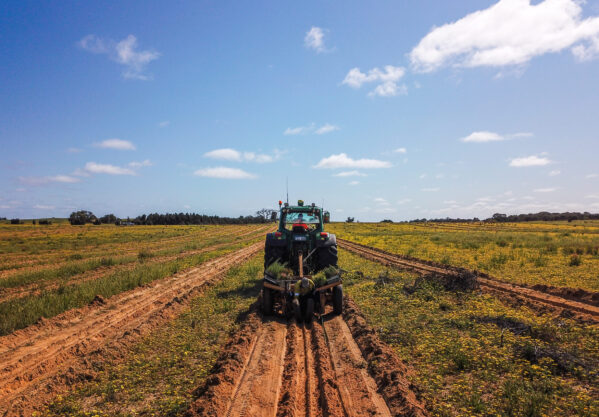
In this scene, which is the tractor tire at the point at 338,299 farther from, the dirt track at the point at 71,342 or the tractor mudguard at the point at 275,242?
the dirt track at the point at 71,342

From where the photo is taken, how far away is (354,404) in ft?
16.0

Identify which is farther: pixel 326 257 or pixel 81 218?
pixel 81 218

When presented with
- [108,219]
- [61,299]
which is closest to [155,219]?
[108,219]

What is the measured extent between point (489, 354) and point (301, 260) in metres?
5.26

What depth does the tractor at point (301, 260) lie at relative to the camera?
9.27m

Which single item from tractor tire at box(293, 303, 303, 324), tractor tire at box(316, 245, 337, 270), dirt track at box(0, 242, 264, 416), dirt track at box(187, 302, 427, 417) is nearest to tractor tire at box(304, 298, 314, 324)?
tractor tire at box(293, 303, 303, 324)

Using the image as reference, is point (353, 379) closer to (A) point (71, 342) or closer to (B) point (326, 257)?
(B) point (326, 257)

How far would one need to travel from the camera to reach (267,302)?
9422 millimetres

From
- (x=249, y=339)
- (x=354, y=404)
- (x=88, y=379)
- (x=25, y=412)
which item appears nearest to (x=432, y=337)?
(x=354, y=404)

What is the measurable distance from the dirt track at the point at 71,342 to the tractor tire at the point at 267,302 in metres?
2.72

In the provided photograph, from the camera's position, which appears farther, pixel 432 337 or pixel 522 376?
pixel 432 337

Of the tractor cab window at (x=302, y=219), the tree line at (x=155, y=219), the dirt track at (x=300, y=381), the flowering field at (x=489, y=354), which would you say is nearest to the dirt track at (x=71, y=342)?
the dirt track at (x=300, y=381)

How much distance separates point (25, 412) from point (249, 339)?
386 cm

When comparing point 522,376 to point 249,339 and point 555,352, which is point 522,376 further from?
point 249,339
